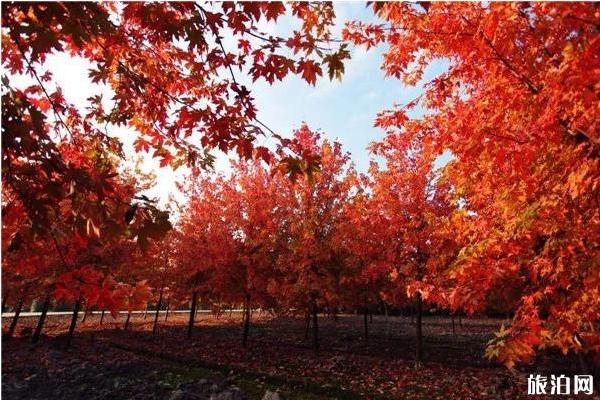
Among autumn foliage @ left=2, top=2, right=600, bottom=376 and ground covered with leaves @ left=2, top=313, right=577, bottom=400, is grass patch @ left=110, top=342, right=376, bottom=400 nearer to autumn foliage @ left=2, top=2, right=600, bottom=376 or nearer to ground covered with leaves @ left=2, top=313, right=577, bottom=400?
ground covered with leaves @ left=2, top=313, right=577, bottom=400

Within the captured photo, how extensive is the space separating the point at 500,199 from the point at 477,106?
1.45 meters

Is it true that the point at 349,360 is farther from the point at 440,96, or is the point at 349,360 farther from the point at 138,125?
the point at 138,125

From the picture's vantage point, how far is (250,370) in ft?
44.1

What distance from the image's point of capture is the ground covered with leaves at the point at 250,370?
1083cm

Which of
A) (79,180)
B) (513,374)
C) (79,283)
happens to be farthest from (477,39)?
(513,374)

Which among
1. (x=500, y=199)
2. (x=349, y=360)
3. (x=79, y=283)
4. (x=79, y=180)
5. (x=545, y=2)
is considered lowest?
(x=349, y=360)

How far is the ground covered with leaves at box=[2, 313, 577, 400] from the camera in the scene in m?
10.8

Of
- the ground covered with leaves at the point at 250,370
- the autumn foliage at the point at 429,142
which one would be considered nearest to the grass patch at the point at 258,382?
the ground covered with leaves at the point at 250,370

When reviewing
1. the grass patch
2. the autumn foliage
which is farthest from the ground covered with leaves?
the autumn foliage

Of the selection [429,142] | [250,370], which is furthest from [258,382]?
[429,142]

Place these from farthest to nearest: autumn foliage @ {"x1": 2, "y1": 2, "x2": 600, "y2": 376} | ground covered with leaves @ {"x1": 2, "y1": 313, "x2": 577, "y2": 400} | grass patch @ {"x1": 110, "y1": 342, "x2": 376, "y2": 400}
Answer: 1. ground covered with leaves @ {"x1": 2, "y1": 313, "x2": 577, "y2": 400}
2. grass patch @ {"x1": 110, "y1": 342, "x2": 376, "y2": 400}
3. autumn foliage @ {"x1": 2, "y1": 2, "x2": 600, "y2": 376}

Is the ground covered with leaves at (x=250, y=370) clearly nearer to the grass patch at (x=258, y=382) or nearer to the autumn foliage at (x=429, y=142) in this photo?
the grass patch at (x=258, y=382)

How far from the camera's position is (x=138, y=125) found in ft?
18.2

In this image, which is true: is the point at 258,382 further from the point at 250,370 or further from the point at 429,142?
the point at 429,142
